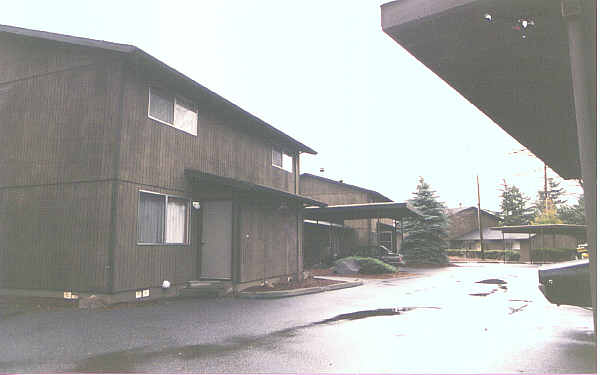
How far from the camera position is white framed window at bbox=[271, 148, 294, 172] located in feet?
59.1

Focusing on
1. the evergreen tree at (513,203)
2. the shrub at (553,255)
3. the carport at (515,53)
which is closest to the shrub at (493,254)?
the shrub at (553,255)

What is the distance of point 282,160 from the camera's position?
61.4ft

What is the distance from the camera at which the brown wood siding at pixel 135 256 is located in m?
10.1

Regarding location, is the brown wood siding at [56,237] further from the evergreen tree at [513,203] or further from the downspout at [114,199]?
the evergreen tree at [513,203]

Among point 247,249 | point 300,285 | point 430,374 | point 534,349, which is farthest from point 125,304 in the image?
point 534,349

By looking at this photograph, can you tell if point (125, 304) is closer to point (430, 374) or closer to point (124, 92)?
point (124, 92)

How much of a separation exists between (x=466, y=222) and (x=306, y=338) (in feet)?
166

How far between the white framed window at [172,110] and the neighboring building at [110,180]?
0.12ft

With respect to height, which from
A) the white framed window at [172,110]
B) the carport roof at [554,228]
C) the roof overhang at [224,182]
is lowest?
the carport roof at [554,228]

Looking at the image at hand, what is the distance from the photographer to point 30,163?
11.5 m

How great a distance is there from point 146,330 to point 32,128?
7481mm

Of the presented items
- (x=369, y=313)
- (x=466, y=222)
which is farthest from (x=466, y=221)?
(x=369, y=313)

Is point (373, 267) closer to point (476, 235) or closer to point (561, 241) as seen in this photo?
point (561, 241)

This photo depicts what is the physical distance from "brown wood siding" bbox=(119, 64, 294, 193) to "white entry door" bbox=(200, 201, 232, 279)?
1251 millimetres
